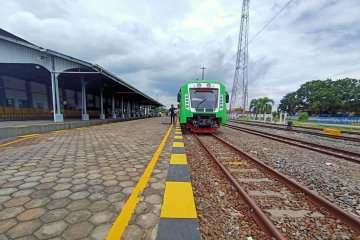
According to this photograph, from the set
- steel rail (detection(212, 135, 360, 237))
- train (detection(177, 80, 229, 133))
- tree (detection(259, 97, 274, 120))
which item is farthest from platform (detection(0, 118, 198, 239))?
tree (detection(259, 97, 274, 120))

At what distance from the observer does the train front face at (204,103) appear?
1031cm

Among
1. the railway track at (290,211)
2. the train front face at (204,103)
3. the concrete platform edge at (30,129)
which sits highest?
the train front face at (204,103)

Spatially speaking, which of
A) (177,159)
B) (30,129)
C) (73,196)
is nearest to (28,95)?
(30,129)

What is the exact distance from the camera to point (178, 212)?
2436mm

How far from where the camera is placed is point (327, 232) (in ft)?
7.34

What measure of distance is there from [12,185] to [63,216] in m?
1.75

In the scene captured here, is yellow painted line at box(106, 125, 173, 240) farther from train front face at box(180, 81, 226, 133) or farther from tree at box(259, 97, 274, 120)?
tree at box(259, 97, 274, 120)

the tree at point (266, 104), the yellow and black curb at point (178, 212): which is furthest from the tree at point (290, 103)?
the yellow and black curb at point (178, 212)

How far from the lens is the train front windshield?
10398 millimetres

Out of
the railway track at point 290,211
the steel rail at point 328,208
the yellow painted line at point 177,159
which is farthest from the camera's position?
the yellow painted line at point 177,159

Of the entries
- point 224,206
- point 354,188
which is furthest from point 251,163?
point 224,206

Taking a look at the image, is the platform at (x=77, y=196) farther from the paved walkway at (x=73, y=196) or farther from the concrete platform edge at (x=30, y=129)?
the concrete platform edge at (x=30, y=129)

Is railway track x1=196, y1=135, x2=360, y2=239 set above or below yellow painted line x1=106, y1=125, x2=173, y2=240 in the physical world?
below

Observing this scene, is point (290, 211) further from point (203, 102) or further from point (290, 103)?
point (290, 103)
